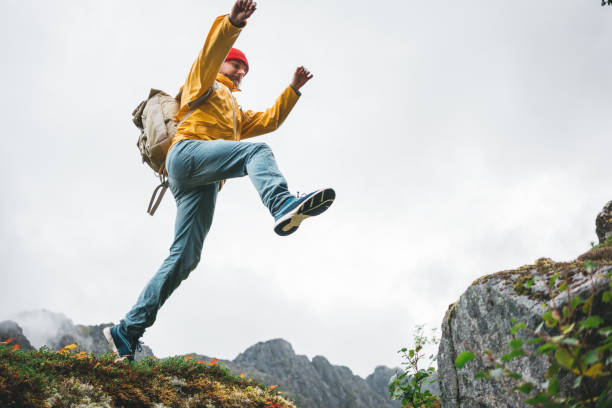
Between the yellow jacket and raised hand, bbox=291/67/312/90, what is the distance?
0.09m

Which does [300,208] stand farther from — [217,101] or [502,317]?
[217,101]

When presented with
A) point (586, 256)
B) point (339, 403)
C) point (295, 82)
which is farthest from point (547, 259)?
point (339, 403)

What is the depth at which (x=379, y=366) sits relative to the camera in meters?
61.0

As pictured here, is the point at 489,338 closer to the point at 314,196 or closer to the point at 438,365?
the point at 438,365

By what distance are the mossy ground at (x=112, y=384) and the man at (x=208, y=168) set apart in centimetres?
56

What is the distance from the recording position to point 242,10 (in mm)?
4078

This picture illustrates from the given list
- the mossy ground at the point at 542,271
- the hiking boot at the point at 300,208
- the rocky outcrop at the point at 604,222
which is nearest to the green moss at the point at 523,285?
the mossy ground at the point at 542,271

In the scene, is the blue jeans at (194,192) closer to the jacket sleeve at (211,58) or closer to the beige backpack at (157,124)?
the beige backpack at (157,124)

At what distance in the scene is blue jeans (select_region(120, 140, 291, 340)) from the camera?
382 centimetres

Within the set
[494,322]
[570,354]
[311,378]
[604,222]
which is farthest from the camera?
[311,378]

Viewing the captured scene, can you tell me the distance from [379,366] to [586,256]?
63.1m

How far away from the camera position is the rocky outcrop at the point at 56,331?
4598 cm

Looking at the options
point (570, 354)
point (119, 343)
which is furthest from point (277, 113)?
point (570, 354)

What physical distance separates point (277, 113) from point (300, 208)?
2608 millimetres
